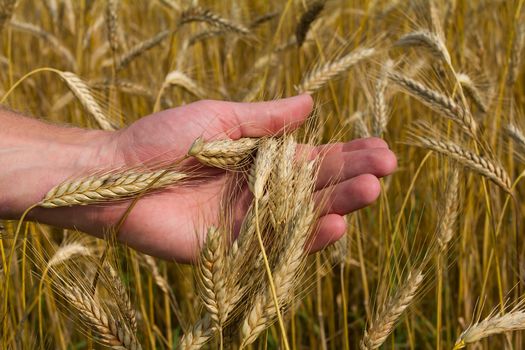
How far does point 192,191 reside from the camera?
1.84 m

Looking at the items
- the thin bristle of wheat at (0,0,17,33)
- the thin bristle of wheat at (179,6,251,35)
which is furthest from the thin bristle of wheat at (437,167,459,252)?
the thin bristle of wheat at (0,0,17,33)

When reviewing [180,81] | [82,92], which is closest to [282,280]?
[82,92]

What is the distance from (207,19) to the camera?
7.51 feet

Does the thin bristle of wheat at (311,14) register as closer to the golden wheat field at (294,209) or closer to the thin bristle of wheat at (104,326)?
the golden wheat field at (294,209)

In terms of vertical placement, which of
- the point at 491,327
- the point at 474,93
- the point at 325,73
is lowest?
the point at 491,327

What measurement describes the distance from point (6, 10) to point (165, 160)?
830mm

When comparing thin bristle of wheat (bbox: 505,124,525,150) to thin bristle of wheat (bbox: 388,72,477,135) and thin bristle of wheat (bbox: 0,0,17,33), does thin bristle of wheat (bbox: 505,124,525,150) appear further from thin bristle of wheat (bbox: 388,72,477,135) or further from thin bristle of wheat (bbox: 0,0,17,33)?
thin bristle of wheat (bbox: 0,0,17,33)

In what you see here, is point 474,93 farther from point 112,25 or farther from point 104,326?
point 104,326

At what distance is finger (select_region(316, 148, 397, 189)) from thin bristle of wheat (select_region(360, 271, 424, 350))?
0.32 m

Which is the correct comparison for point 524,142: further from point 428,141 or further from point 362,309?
point 362,309

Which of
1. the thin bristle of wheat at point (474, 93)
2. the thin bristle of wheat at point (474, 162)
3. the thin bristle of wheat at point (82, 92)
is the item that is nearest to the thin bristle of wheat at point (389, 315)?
the thin bristle of wheat at point (474, 162)

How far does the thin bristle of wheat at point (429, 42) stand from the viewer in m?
1.79

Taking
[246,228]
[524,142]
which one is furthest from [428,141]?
[246,228]

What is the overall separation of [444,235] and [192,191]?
2.19 ft
